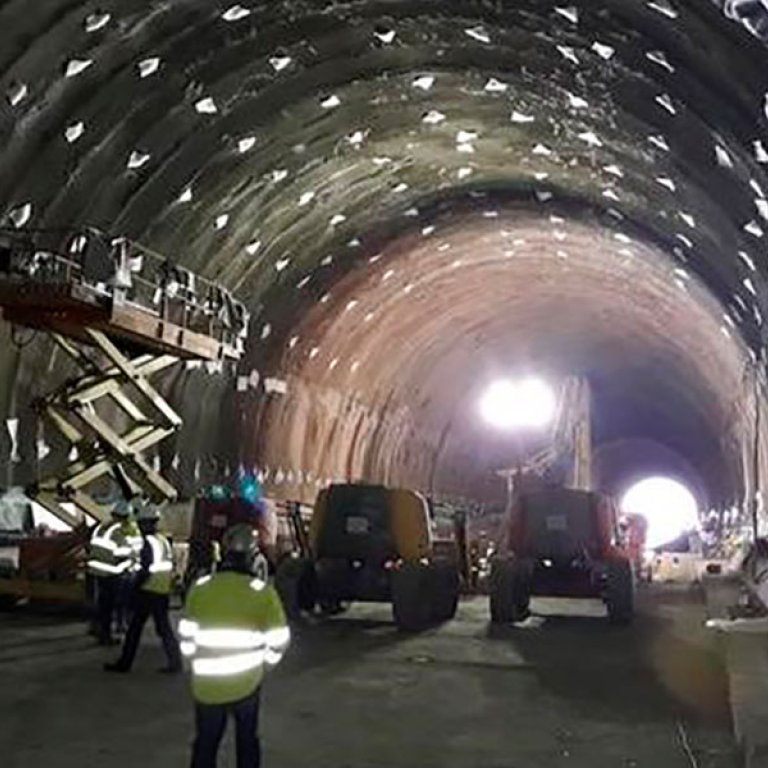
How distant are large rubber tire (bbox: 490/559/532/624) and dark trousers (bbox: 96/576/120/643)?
19.8 ft

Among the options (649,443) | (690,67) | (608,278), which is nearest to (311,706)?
(690,67)

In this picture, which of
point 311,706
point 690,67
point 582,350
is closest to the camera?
point 311,706

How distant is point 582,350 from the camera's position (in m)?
41.8

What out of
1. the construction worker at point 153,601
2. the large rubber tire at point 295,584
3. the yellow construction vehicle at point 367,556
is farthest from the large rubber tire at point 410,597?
the construction worker at point 153,601

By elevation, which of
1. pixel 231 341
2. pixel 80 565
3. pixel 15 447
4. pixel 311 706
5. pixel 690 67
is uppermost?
pixel 690 67

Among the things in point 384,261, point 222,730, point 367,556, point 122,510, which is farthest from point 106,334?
point 222,730

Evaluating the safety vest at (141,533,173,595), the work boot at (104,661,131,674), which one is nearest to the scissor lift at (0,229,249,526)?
the safety vest at (141,533,173,595)

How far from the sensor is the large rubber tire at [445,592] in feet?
68.3

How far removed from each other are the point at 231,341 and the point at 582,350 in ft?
66.5

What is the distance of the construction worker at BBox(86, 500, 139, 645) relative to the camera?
16375 mm

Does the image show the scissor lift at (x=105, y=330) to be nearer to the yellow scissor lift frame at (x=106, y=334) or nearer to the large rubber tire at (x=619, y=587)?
the yellow scissor lift frame at (x=106, y=334)

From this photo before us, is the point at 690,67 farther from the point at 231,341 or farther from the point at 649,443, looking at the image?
the point at 649,443

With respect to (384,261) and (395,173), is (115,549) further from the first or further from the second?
(384,261)

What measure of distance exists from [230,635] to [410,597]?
11.3 m
